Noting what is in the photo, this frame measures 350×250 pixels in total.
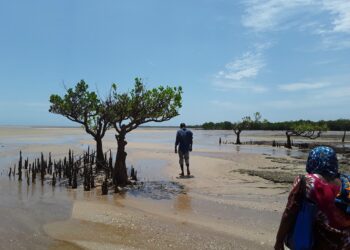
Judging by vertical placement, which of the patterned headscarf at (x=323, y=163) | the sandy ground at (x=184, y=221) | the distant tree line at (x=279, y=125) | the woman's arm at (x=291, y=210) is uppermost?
the distant tree line at (x=279, y=125)

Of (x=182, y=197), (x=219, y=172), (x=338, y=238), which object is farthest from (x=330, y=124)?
(x=338, y=238)

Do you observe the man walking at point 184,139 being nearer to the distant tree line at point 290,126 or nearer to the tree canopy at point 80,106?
the tree canopy at point 80,106

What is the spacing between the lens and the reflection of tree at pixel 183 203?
10039mm

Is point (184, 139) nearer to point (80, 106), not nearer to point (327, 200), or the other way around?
point (80, 106)

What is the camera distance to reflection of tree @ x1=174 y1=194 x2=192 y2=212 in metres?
10.0

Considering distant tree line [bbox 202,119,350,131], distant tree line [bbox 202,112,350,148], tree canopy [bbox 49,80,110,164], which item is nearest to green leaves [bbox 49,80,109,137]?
tree canopy [bbox 49,80,110,164]

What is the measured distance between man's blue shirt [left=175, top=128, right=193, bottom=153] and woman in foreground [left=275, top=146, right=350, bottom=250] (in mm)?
11351

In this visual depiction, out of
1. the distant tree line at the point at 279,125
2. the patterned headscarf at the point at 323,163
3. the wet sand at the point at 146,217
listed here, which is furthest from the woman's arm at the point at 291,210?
the distant tree line at the point at 279,125

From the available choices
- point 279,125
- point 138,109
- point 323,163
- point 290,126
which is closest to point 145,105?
point 138,109

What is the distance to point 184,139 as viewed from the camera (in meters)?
15.0

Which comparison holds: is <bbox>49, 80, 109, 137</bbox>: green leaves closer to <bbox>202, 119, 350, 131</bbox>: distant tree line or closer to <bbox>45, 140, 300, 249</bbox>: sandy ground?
<bbox>45, 140, 300, 249</bbox>: sandy ground

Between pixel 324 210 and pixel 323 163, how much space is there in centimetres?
42

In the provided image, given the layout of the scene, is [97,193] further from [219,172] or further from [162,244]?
[219,172]

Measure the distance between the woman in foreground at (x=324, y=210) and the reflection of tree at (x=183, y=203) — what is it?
6.64 metres
